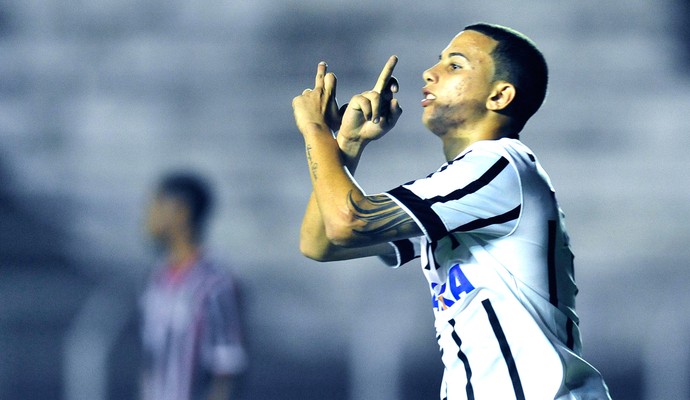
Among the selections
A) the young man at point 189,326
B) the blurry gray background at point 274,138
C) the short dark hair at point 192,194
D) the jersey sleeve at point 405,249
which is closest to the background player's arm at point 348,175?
the jersey sleeve at point 405,249

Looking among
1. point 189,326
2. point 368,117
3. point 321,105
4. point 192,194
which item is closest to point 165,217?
point 192,194

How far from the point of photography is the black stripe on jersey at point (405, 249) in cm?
246

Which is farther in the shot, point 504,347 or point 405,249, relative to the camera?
point 405,249

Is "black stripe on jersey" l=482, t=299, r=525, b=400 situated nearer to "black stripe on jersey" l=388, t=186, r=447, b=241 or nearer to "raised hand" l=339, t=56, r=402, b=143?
"black stripe on jersey" l=388, t=186, r=447, b=241

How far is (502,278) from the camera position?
2.07 m

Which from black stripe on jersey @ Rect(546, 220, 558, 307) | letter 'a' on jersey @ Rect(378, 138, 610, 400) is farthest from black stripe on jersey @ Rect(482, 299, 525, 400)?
black stripe on jersey @ Rect(546, 220, 558, 307)

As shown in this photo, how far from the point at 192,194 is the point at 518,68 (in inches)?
85.3

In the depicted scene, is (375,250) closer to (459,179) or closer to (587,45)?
(459,179)

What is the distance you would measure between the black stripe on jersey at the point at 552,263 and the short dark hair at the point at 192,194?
223cm

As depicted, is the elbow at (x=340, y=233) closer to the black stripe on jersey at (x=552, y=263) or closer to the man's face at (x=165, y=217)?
the black stripe on jersey at (x=552, y=263)

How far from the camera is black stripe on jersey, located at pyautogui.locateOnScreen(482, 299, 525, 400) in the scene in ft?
6.68

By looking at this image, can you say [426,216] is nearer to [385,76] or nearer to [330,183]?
[330,183]

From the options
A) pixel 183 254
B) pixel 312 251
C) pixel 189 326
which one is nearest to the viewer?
pixel 312 251

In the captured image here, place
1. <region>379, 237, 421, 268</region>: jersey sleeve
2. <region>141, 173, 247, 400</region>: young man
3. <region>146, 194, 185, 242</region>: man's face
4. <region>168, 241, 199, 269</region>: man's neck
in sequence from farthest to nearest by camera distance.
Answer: <region>146, 194, 185, 242</region>: man's face → <region>168, 241, 199, 269</region>: man's neck → <region>141, 173, 247, 400</region>: young man → <region>379, 237, 421, 268</region>: jersey sleeve
